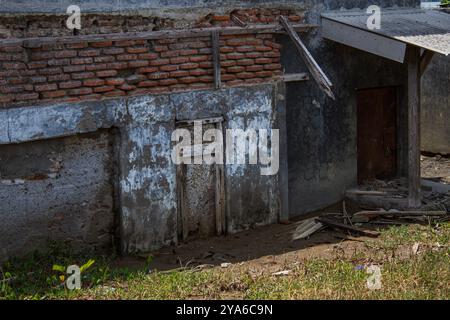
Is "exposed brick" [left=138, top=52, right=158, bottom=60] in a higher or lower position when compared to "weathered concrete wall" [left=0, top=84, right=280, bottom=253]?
higher

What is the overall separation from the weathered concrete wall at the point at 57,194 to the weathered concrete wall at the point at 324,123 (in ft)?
10.8

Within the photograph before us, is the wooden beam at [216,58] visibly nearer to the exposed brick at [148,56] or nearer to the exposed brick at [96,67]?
the exposed brick at [148,56]

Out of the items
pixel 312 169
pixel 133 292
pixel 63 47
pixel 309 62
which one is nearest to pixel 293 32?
pixel 309 62

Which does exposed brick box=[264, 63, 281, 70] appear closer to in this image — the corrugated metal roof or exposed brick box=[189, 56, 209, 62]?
exposed brick box=[189, 56, 209, 62]

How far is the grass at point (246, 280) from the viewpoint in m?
7.90

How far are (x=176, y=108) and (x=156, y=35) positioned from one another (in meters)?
1.01

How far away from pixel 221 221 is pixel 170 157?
1362 mm

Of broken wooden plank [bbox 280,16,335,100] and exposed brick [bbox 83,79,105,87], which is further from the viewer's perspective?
broken wooden plank [bbox 280,16,335,100]

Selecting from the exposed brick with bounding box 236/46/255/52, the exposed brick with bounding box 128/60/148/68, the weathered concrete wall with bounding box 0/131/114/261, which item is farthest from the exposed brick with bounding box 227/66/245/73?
the weathered concrete wall with bounding box 0/131/114/261

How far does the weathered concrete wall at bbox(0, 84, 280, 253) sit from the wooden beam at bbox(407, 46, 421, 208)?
2.14 meters

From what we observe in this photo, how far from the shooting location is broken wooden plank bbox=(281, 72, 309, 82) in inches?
450

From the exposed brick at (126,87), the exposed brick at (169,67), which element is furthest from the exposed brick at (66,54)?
the exposed brick at (169,67)

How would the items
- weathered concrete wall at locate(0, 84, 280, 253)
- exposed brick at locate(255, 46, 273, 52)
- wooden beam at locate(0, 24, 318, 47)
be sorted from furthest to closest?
1. exposed brick at locate(255, 46, 273, 52)
2. weathered concrete wall at locate(0, 84, 280, 253)
3. wooden beam at locate(0, 24, 318, 47)

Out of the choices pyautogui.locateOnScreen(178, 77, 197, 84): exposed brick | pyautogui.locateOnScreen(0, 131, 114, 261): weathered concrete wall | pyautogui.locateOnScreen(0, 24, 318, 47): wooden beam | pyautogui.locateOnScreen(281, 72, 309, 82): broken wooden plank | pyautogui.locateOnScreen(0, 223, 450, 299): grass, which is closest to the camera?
pyautogui.locateOnScreen(0, 223, 450, 299): grass
